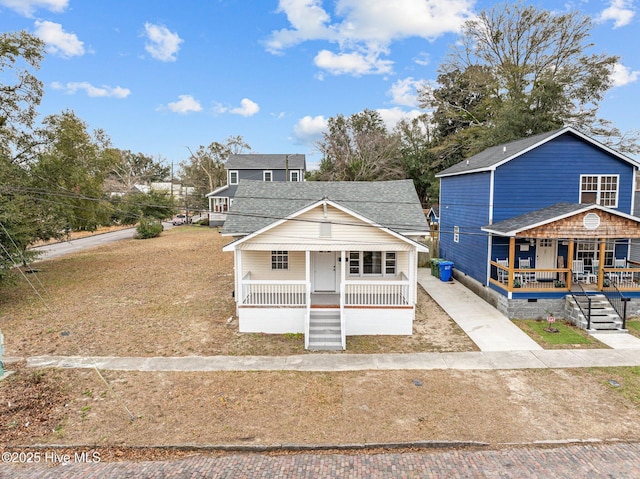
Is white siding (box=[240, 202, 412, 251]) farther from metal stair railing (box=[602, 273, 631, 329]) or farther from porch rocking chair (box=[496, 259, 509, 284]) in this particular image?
metal stair railing (box=[602, 273, 631, 329])

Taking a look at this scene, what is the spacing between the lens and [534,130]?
29.4 m

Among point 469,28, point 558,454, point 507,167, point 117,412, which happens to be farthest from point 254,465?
point 469,28

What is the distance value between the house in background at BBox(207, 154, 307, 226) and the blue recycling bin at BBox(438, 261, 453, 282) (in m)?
27.0

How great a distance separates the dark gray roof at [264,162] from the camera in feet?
146

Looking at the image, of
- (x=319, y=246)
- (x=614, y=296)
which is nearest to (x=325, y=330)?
(x=319, y=246)

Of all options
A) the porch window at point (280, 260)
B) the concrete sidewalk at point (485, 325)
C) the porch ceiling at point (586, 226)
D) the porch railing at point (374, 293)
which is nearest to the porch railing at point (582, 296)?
the concrete sidewalk at point (485, 325)

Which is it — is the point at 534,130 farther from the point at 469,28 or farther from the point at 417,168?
the point at 417,168

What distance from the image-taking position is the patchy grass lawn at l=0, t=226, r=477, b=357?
37.5ft

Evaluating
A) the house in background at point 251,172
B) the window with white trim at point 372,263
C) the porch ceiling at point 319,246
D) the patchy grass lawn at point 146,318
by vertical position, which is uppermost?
the house in background at point 251,172

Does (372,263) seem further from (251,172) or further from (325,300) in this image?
(251,172)

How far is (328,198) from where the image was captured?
1346 centimetres

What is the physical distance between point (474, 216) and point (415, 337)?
7964 mm

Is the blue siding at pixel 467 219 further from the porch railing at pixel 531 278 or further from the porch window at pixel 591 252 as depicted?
the porch window at pixel 591 252

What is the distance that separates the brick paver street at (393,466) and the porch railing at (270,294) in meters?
6.05
